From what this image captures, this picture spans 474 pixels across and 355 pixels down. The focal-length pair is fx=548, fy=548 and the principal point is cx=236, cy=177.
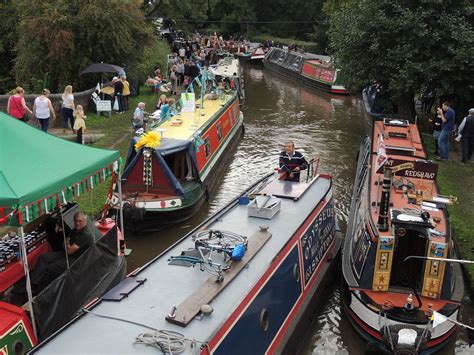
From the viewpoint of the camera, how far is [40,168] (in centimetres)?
665

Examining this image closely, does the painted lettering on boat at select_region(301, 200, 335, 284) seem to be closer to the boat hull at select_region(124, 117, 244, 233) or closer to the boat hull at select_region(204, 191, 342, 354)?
the boat hull at select_region(204, 191, 342, 354)

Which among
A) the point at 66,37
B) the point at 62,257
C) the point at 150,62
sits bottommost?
the point at 62,257

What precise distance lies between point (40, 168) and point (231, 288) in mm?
2771

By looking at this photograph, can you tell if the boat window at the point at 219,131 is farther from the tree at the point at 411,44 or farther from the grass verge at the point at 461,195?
the grass verge at the point at 461,195

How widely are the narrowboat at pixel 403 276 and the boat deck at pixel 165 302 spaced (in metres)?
1.17

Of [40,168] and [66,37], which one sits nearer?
[40,168]

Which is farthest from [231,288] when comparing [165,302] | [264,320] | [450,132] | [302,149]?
[302,149]

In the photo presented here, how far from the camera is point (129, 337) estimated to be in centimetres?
482

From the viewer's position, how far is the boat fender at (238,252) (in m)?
6.31

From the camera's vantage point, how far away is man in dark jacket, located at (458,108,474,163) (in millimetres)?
14214

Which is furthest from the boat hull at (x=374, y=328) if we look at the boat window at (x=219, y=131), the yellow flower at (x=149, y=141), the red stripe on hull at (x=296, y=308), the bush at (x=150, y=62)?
the bush at (x=150, y=62)

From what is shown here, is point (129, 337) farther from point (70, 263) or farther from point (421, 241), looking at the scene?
point (421, 241)

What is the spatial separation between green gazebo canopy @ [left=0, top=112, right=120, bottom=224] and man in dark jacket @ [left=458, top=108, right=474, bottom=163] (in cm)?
1008

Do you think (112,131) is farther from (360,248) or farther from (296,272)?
(296,272)
